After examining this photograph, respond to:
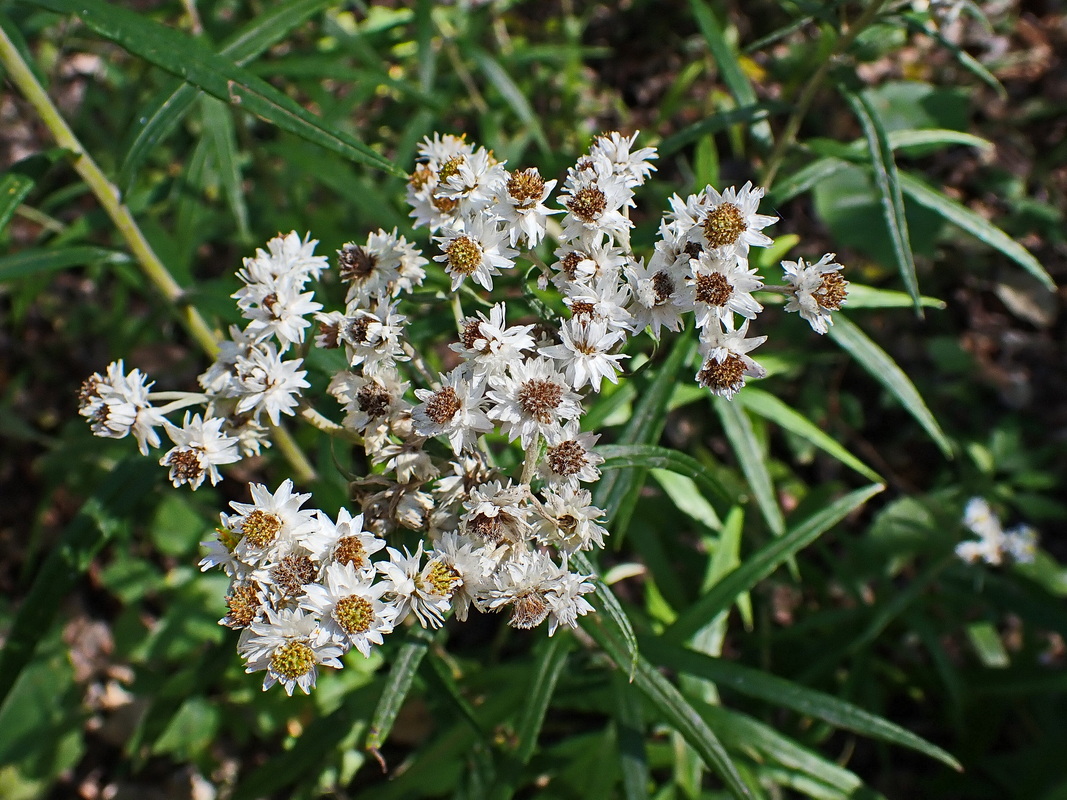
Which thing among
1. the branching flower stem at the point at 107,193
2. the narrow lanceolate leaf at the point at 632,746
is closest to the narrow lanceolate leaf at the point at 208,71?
the branching flower stem at the point at 107,193

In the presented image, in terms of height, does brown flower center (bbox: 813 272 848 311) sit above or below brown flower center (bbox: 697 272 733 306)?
above

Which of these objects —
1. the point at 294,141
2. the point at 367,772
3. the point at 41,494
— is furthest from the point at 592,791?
the point at 41,494

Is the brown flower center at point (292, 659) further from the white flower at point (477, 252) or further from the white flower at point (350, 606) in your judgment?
the white flower at point (477, 252)

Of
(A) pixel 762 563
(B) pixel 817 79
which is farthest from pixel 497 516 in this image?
(B) pixel 817 79

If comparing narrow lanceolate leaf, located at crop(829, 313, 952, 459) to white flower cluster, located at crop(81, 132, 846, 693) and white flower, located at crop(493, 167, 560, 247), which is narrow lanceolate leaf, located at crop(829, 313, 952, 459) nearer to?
white flower cluster, located at crop(81, 132, 846, 693)

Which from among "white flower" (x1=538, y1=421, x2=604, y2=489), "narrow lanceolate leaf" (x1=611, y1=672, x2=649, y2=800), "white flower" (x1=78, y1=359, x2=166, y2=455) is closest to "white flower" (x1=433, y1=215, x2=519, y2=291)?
"white flower" (x1=538, y1=421, x2=604, y2=489)

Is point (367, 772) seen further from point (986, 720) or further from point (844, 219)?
point (844, 219)

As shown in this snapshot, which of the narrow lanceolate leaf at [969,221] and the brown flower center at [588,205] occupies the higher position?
the narrow lanceolate leaf at [969,221]
